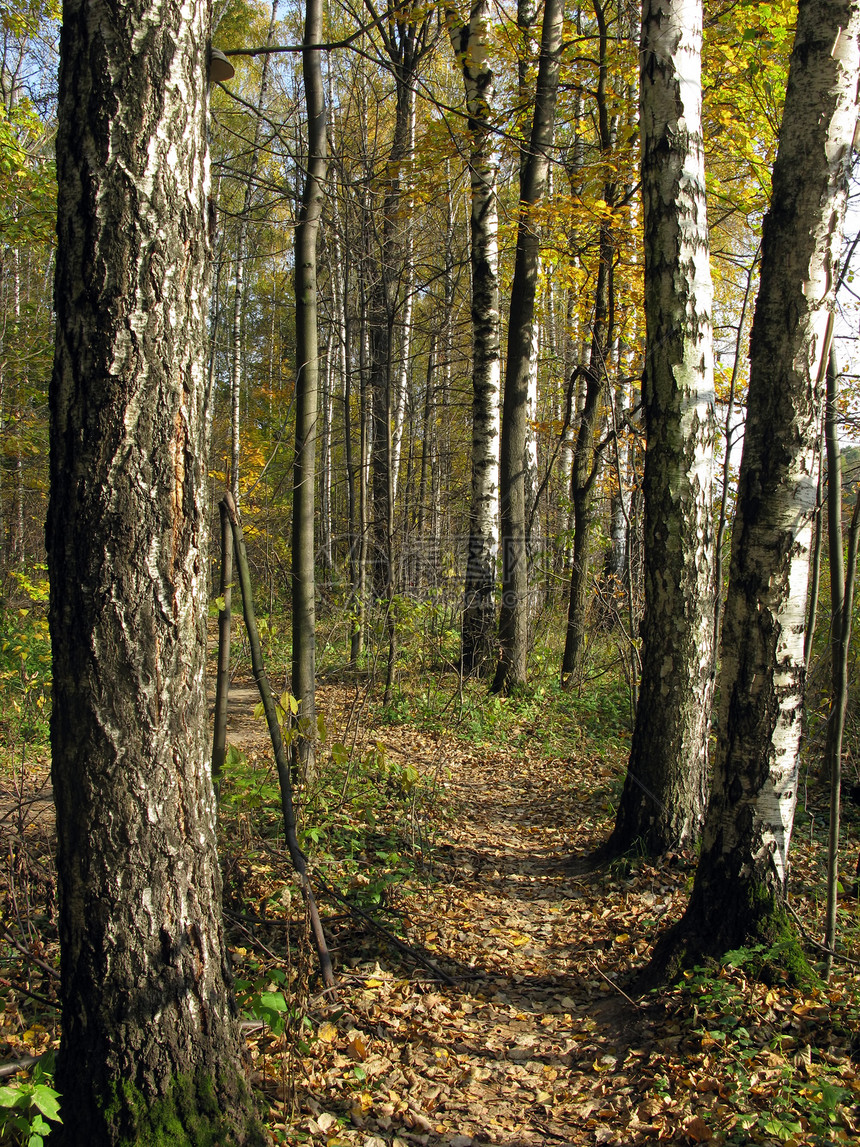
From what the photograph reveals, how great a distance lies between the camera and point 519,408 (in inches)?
348

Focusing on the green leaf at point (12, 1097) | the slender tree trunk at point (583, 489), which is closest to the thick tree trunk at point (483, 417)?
the slender tree trunk at point (583, 489)

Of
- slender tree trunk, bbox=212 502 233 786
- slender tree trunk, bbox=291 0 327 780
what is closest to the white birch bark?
slender tree trunk, bbox=212 502 233 786

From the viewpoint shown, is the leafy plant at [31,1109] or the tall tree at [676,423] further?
the tall tree at [676,423]

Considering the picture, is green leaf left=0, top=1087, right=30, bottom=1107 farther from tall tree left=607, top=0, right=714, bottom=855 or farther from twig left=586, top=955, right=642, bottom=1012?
tall tree left=607, top=0, right=714, bottom=855

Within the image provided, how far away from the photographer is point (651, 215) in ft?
14.1

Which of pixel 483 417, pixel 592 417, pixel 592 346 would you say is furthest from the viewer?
pixel 483 417

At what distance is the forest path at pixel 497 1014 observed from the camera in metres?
2.69

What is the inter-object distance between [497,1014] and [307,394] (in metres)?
4.26

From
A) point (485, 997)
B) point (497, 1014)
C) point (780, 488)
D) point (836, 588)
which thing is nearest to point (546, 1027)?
point (497, 1014)

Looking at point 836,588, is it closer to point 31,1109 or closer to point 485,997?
point 485,997

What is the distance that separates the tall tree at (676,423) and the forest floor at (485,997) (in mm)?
650

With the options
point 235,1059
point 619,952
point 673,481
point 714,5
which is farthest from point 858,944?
point 714,5

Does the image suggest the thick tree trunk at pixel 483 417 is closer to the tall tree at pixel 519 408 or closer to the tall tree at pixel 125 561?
the tall tree at pixel 519 408

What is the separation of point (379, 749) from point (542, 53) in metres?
7.91
